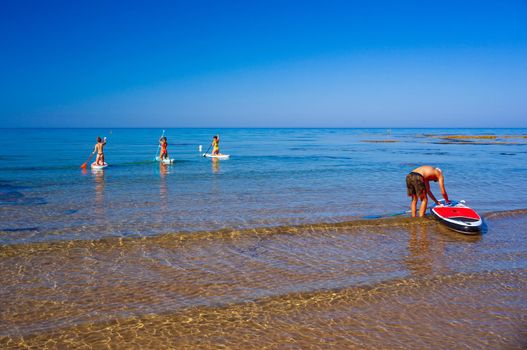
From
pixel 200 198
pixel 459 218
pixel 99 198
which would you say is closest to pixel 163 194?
pixel 200 198

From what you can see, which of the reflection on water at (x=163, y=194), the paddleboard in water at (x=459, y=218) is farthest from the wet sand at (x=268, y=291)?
the reflection on water at (x=163, y=194)

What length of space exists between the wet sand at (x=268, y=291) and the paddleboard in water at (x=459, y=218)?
23cm

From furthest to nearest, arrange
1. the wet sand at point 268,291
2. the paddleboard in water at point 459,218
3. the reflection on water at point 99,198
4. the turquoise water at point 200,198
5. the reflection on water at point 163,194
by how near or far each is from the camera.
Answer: the reflection on water at point 163,194 → the reflection on water at point 99,198 → the turquoise water at point 200,198 → the paddleboard in water at point 459,218 → the wet sand at point 268,291

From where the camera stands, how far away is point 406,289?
680 cm

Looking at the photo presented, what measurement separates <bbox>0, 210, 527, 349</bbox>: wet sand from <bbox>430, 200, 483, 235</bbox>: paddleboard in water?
0.23 m

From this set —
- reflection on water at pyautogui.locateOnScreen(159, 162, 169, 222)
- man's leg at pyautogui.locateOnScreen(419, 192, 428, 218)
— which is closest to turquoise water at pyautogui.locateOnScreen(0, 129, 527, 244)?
reflection on water at pyautogui.locateOnScreen(159, 162, 169, 222)

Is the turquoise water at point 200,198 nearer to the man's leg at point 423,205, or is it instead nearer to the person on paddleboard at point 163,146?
the man's leg at point 423,205

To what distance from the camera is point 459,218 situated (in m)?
10.4

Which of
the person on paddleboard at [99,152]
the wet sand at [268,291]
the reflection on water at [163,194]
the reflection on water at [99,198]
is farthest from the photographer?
the person on paddleboard at [99,152]

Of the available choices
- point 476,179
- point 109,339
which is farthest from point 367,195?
point 109,339

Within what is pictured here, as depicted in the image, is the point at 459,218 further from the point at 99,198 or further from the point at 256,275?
the point at 99,198

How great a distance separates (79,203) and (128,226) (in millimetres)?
4491

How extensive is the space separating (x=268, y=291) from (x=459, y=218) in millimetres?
6187

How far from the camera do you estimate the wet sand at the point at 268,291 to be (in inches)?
208
